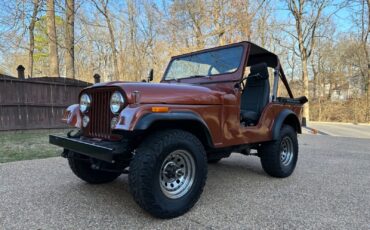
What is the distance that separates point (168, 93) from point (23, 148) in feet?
17.7

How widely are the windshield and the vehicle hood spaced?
2.87 ft

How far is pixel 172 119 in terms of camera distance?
9.25ft

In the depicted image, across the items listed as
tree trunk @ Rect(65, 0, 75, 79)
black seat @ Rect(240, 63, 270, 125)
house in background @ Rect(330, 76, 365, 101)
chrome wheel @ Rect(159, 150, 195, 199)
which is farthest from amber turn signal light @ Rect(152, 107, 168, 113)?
house in background @ Rect(330, 76, 365, 101)

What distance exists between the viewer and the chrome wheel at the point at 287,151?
186 inches

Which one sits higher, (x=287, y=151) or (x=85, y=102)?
(x=85, y=102)

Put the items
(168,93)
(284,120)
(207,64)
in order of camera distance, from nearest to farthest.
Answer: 1. (168,93)
2. (207,64)
3. (284,120)

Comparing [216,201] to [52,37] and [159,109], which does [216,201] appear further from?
[52,37]

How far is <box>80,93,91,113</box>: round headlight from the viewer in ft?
10.7

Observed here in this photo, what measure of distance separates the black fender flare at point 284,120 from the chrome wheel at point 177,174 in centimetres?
173

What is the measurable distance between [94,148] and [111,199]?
100 centimetres

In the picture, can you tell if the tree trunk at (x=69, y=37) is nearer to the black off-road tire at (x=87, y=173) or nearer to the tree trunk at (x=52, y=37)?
the tree trunk at (x=52, y=37)

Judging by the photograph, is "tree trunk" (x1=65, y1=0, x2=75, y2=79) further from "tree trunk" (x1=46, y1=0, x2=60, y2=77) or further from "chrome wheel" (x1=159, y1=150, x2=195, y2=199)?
"chrome wheel" (x1=159, y1=150, x2=195, y2=199)

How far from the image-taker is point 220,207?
3.22m

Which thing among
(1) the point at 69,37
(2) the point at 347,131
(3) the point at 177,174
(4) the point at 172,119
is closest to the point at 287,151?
(3) the point at 177,174
